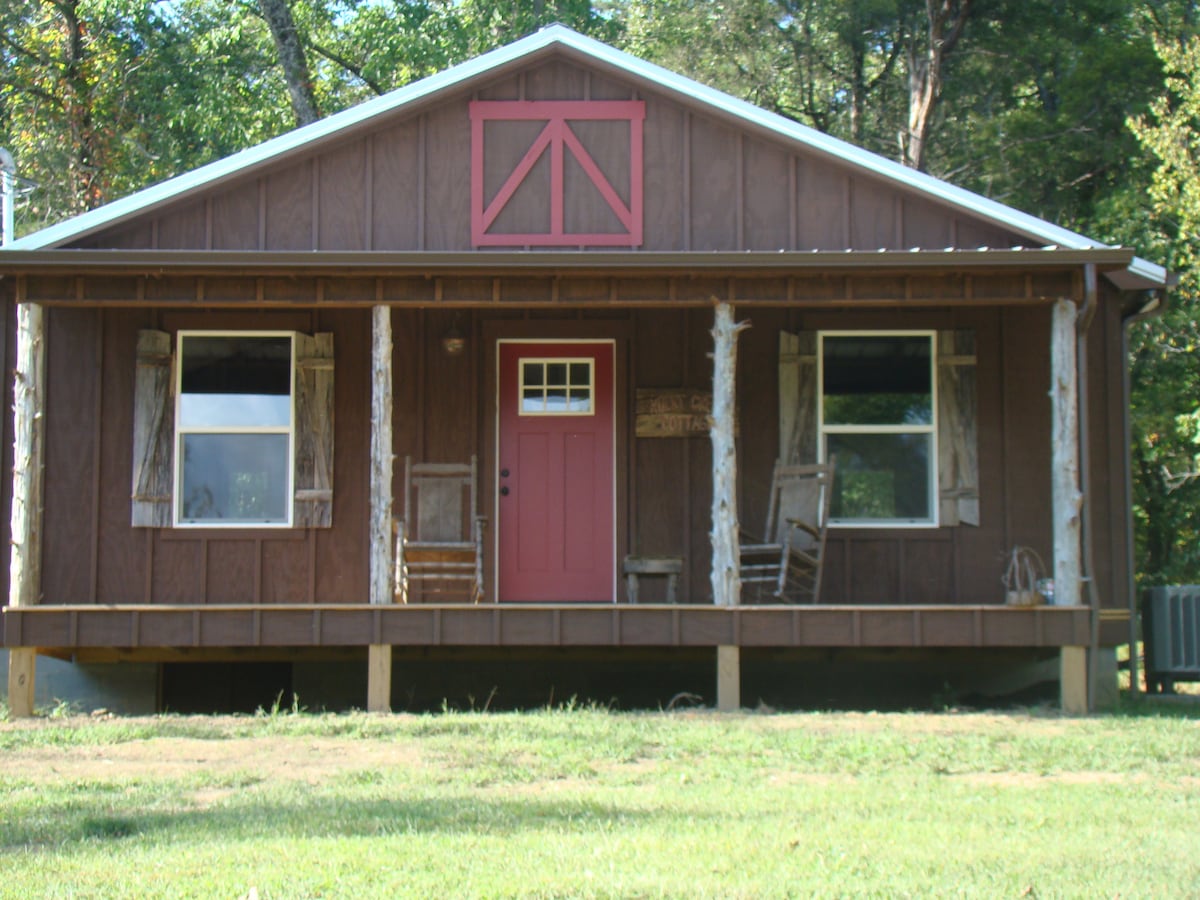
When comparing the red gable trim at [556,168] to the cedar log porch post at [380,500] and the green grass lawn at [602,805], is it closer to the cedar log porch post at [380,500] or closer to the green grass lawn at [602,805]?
the cedar log porch post at [380,500]

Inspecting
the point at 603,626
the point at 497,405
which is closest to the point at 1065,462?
the point at 603,626

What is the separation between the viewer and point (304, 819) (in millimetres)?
6262

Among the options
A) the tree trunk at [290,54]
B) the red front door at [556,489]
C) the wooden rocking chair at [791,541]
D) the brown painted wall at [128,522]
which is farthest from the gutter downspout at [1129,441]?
the tree trunk at [290,54]

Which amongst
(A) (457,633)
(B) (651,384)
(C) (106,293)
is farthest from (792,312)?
(C) (106,293)

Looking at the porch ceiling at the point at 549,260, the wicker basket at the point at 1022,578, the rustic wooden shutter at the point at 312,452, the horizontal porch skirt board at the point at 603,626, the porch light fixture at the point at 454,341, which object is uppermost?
the porch ceiling at the point at 549,260

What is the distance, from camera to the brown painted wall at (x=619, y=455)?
10.9m

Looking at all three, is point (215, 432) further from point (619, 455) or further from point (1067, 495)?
point (1067, 495)

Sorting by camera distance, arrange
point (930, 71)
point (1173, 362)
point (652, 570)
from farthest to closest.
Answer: point (930, 71)
point (1173, 362)
point (652, 570)

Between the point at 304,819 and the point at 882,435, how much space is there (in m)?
6.08

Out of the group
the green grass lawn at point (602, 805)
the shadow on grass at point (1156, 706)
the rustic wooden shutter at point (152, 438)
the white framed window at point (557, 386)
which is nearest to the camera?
the green grass lawn at point (602, 805)

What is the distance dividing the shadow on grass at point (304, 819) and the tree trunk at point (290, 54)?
15519 millimetres

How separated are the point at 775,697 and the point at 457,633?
2.87 meters

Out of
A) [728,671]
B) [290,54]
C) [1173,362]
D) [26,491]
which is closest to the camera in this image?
[728,671]

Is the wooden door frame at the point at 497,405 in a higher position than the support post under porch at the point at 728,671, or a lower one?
higher
